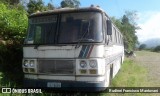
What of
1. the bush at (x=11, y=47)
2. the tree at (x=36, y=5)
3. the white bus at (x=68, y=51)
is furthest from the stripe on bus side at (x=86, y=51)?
the tree at (x=36, y=5)

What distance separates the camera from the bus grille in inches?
326

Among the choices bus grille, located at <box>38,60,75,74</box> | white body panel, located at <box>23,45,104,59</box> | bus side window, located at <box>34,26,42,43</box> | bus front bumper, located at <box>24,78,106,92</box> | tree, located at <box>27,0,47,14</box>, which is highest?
tree, located at <box>27,0,47,14</box>

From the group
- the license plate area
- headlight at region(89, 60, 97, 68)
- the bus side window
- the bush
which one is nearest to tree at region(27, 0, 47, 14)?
the bush

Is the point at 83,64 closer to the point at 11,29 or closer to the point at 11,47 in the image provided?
the point at 11,47

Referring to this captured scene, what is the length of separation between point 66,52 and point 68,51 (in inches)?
2.7

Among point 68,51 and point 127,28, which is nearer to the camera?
point 68,51

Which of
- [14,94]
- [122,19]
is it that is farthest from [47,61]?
[122,19]

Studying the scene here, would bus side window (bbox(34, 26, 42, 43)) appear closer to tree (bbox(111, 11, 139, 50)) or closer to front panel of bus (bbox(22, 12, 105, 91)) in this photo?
front panel of bus (bbox(22, 12, 105, 91))

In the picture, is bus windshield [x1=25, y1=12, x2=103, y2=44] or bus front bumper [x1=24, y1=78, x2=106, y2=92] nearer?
bus front bumper [x1=24, y1=78, x2=106, y2=92]

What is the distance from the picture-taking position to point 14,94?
8.60 m

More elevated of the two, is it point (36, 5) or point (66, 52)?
point (36, 5)

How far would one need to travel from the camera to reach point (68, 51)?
8305 mm

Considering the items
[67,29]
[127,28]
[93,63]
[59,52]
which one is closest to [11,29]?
[67,29]

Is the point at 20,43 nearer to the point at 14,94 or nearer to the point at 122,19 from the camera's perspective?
the point at 14,94
